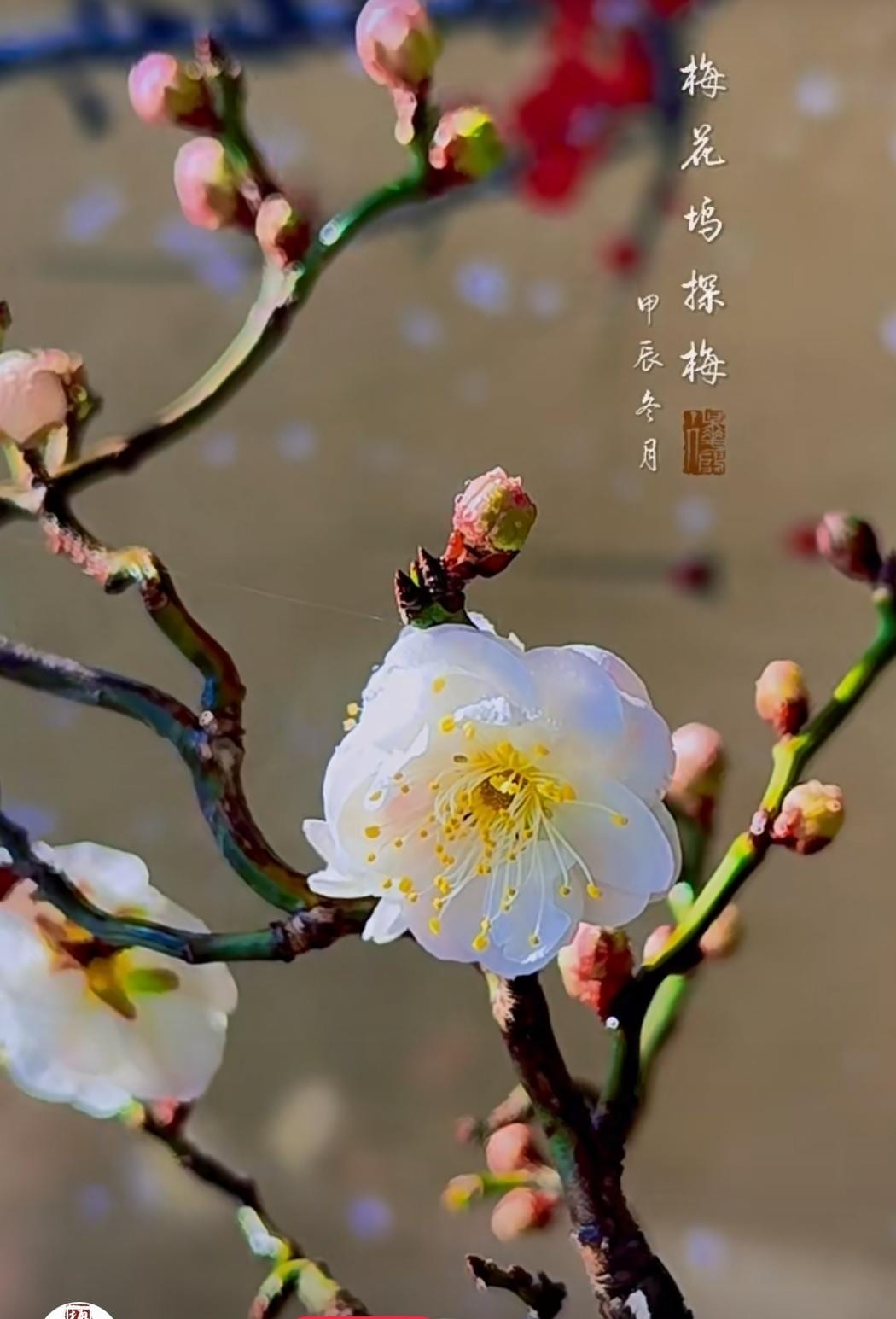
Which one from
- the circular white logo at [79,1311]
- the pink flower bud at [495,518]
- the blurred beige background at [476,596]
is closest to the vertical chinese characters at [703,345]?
the blurred beige background at [476,596]

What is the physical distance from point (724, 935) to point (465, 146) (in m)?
0.61

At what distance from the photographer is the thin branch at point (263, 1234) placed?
1.00 meters

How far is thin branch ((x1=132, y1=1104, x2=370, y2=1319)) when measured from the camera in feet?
3.27

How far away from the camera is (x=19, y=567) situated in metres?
1.00

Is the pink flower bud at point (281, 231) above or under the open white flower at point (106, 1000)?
above

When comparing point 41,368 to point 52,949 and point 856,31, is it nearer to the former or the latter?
point 52,949

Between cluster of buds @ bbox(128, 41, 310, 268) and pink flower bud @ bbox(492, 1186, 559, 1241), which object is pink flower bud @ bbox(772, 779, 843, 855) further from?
cluster of buds @ bbox(128, 41, 310, 268)

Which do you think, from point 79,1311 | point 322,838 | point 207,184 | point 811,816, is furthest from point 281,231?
point 79,1311

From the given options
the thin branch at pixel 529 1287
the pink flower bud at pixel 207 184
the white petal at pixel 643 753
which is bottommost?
the thin branch at pixel 529 1287

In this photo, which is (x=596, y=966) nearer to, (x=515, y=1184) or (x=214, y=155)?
(x=515, y=1184)

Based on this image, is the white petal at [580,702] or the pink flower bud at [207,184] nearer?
the white petal at [580,702]

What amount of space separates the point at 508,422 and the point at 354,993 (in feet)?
1.45

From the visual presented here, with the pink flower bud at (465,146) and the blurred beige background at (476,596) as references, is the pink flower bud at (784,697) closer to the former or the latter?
the blurred beige background at (476,596)

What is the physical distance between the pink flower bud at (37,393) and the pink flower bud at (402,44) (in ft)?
1.02
